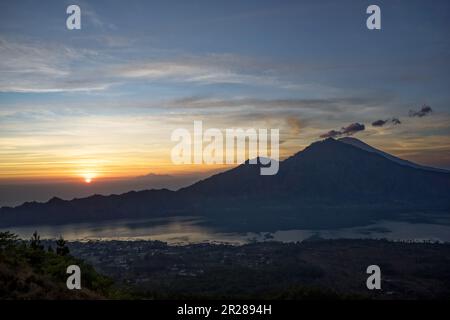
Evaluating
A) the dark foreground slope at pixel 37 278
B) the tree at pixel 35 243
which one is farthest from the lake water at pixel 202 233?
the dark foreground slope at pixel 37 278

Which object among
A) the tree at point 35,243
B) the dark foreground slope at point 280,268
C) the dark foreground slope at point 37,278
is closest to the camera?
the dark foreground slope at point 37,278

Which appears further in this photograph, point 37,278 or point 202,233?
point 202,233

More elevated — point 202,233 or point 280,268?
point 280,268

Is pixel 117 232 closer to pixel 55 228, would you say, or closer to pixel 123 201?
pixel 55 228

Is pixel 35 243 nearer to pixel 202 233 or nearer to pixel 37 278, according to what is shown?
pixel 37 278

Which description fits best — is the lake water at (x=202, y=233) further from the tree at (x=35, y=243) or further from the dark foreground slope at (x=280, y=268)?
the tree at (x=35, y=243)

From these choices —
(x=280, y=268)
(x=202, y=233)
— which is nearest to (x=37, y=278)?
(x=280, y=268)

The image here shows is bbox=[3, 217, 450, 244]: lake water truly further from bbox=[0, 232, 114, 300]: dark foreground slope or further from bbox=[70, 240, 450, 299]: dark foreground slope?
bbox=[0, 232, 114, 300]: dark foreground slope

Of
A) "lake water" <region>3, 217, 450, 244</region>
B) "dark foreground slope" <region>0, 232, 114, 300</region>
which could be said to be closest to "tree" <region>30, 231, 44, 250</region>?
"dark foreground slope" <region>0, 232, 114, 300</region>
